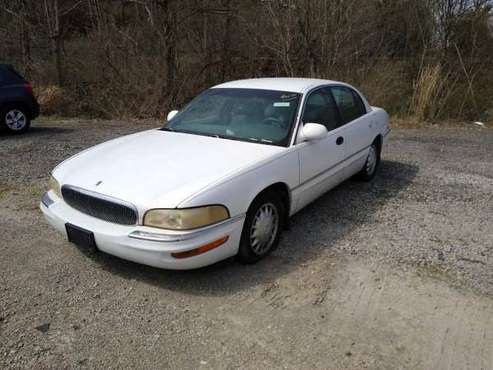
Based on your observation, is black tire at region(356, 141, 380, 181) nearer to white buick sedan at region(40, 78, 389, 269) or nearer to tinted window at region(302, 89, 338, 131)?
white buick sedan at region(40, 78, 389, 269)

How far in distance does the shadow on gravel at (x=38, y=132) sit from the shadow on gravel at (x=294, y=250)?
20.4 feet

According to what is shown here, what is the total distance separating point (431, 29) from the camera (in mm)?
12883

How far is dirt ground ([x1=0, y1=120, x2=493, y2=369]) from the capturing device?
8.70 ft

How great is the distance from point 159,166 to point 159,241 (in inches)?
28.8

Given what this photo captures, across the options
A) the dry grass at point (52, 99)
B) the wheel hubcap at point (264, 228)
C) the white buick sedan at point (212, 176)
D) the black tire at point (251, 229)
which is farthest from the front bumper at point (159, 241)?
the dry grass at point (52, 99)

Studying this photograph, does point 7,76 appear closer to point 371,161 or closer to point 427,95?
point 371,161

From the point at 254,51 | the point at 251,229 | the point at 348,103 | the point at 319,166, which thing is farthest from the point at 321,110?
the point at 254,51

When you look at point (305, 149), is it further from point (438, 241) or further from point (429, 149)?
point (429, 149)

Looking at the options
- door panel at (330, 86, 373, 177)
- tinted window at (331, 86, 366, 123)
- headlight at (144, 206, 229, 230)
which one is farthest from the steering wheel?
headlight at (144, 206, 229, 230)

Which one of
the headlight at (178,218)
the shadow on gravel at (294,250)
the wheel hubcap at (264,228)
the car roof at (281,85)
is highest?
the car roof at (281,85)

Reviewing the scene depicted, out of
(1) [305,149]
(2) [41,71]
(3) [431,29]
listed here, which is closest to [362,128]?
(1) [305,149]

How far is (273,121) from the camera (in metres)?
4.14

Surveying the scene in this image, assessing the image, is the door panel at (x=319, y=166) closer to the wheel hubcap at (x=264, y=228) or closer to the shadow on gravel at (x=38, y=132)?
the wheel hubcap at (x=264, y=228)

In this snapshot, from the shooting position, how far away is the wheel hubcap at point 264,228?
3.56 meters
